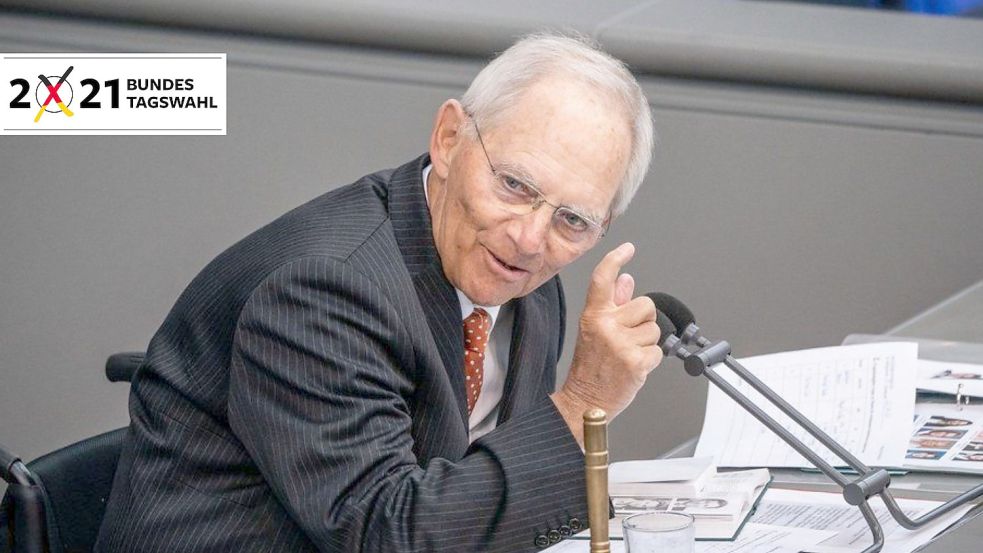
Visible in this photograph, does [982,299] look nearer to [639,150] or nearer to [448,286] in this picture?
[639,150]

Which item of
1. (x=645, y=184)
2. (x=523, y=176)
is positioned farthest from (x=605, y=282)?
(x=645, y=184)

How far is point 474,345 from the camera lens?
1685 millimetres

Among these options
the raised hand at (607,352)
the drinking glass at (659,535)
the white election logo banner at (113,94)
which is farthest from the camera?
the white election logo banner at (113,94)

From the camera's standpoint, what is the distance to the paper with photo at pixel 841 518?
4.80 feet

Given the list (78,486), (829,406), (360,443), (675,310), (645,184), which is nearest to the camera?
(360,443)

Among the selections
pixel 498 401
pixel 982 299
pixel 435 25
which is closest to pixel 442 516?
pixel 498 401

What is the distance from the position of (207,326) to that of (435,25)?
160 centimetres

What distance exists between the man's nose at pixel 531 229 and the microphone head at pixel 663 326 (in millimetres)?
157

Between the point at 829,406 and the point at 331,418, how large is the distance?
0.78 metres

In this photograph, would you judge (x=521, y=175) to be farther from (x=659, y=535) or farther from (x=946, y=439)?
(x=946, y=439)

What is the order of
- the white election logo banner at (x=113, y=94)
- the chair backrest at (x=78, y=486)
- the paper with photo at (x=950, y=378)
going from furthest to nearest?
the white election logo banner at (x=113, y=94) → the paper with photo at (x=950, y=378) → the chair backrest at (x=78, y=486)

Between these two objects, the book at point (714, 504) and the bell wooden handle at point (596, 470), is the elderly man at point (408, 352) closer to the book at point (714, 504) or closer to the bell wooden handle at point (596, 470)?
the book at point (714, 504)

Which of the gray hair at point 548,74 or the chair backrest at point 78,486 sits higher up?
the gray hair at point 548,74

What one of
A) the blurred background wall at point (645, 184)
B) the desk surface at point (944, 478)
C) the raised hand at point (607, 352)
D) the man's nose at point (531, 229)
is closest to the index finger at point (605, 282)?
the raised hand at point (607, 352)
